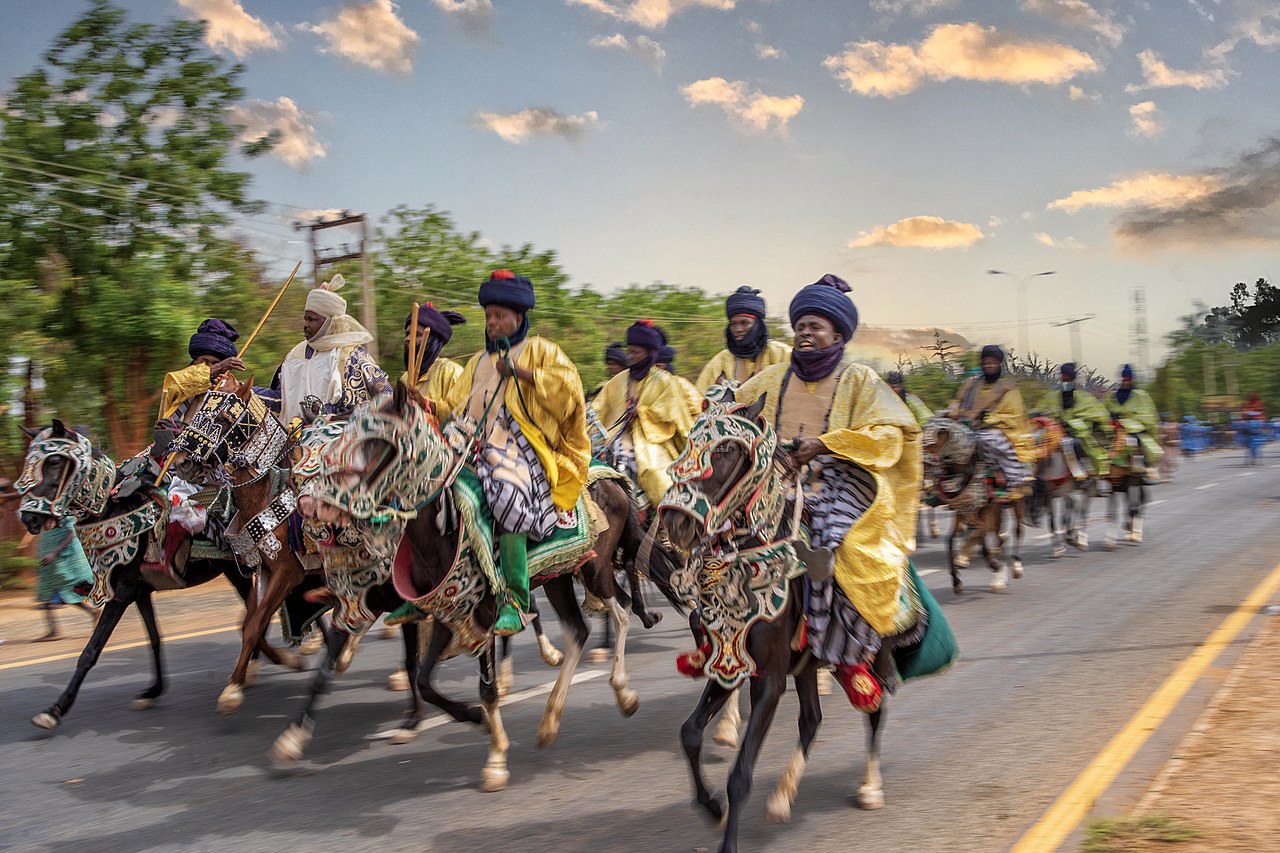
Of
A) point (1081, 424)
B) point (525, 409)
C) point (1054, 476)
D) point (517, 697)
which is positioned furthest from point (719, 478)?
point (1081, 424)

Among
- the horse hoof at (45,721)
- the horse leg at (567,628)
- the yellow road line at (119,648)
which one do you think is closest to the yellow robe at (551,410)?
the horse leg at (567,628)

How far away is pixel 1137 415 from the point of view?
17594 mm

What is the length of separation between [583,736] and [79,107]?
46.4 ft

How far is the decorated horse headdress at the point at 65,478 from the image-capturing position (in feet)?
23.8

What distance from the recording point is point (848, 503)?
573 centimetres

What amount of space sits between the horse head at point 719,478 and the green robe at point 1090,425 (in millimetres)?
13295

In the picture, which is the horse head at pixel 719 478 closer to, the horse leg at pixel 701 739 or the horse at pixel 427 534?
the horse leg at pixel 701 739

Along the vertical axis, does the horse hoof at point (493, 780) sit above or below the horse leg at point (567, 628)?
below

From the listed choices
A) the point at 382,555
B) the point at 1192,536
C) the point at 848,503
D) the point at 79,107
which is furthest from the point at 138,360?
the point at 1192,536

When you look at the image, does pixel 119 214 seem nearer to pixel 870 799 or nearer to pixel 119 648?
pixel 119 648

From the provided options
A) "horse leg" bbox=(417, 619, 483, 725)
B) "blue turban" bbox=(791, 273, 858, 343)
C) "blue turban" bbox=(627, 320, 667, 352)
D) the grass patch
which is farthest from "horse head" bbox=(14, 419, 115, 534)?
the grass patch

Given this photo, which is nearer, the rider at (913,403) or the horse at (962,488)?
the horse at (962,488)

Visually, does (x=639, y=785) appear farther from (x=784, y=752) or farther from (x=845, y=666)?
(x=845, y=666)

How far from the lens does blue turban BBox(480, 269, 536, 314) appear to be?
663 cm
